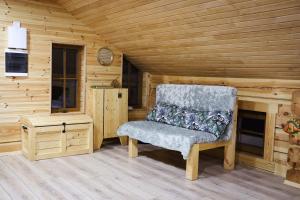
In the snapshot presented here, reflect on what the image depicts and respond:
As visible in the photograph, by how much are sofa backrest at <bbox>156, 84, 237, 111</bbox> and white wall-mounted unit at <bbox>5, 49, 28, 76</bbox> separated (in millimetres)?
2050

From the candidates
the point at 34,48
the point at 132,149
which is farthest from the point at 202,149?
the point at 34,48

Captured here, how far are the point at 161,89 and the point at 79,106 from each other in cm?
140

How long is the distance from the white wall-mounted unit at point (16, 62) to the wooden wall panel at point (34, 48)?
0.21ft

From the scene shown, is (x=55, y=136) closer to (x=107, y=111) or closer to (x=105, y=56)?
(x=107, y=111)

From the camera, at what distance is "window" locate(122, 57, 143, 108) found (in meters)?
6.12

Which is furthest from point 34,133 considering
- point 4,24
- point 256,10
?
point 256,10

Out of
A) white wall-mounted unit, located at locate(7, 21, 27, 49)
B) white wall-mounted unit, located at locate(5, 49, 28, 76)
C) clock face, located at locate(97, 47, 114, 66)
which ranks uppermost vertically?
white wall-mounted unit, located at locate(7, 21, 27, 49)

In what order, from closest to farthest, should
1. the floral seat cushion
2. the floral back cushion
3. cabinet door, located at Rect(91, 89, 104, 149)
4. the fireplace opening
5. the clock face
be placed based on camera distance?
the floral seat cushion → the floral back cushion → the fireplace opening → cabinet door, located at Rect(91, 89, 104, 149) → the clock face

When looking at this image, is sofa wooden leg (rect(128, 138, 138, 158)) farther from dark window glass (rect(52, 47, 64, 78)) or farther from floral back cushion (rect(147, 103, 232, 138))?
dark window glass (rect(52, 47, 64, 78))

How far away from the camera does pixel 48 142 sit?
4539mm

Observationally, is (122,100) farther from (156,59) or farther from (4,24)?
(4,24)

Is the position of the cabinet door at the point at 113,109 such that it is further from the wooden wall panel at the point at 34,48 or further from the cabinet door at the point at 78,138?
the wooden wall panel at the point at 34,48

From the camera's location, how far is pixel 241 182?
3.85 meters

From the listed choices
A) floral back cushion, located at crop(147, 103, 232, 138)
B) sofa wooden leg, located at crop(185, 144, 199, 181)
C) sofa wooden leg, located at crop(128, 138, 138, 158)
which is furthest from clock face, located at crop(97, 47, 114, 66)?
sofa wooden leg, located at crop(185, 144, 199, 181)
